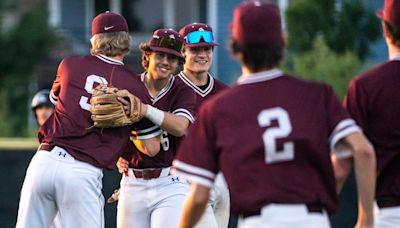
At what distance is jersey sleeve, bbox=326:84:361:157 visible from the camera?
177 inches

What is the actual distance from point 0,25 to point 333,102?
1717cm

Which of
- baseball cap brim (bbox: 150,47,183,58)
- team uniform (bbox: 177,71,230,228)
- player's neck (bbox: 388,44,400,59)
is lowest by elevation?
team uniform (bbox: 177,71,230,228)

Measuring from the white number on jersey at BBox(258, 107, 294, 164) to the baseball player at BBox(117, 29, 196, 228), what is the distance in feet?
8.08

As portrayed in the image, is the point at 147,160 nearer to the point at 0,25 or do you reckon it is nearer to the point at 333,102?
the point at 333,102

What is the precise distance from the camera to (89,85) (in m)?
6.67

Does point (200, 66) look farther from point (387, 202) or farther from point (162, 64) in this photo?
point (387, 202)

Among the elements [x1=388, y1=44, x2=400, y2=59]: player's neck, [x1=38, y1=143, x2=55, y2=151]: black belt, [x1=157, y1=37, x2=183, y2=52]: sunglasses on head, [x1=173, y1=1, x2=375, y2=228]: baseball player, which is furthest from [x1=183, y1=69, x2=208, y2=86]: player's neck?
[x1=173, y1=1, x2=375, y2=228]: baseball player

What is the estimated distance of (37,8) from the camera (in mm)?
21672

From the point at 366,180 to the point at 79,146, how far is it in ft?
8.40

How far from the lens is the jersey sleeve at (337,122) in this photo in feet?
14.8

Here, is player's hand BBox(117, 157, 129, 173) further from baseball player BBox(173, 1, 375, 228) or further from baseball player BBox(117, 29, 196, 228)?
baseball player BBox(173, 1, 375, 228)

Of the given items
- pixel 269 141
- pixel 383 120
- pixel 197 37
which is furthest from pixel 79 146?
pixel 269 141

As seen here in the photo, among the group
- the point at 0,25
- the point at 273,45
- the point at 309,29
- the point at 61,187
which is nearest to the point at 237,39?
the point at 273,45

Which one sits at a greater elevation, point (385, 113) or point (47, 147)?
point (385, 113)
